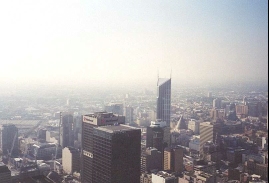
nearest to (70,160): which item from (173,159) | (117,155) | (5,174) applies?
(5,174)

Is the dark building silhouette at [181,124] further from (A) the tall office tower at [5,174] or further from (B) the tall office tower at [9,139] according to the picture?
(A) the tall office tower at [5,174]

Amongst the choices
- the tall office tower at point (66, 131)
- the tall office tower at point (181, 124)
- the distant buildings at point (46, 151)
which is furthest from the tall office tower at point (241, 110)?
the distant buildings at point (46, 151)

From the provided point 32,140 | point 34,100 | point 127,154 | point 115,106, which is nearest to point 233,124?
point 115,106

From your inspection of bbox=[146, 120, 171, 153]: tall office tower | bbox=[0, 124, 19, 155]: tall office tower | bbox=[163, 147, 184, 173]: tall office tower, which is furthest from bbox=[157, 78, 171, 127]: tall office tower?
bbox=[0, 124, 19, 155]: tall office tower

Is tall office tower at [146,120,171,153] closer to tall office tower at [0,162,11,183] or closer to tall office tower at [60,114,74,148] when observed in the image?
tall office tower at [60,114,74,148]

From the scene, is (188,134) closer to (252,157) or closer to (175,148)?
(175,148)

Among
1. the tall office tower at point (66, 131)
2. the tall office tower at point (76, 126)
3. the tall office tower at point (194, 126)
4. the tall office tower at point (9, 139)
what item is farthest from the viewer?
the tall office tower at point (194, 126)
